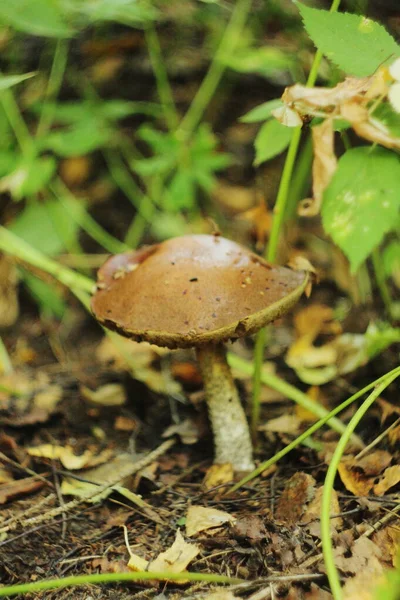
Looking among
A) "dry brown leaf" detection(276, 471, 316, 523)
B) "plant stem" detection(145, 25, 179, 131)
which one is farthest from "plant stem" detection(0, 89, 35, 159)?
"dry brown leaf" detection(276, 471, 316, 523)

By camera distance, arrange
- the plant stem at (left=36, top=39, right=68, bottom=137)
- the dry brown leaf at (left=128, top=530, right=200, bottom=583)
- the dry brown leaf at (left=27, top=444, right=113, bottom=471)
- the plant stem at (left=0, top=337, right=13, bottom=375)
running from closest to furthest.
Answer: the dry brown leaf at (left=128, top=530, right=200, bottom=583) → the dry brown leaf at (left=27, top=444, right=113, bottom=471) → the plant stem at (left=0, top=337, right=13, bottom=375) → the plant stem at (left=36, top=39, right=68, bottom=137)

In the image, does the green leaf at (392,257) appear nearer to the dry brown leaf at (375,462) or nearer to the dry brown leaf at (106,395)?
the dry brown leaf at (375,462)

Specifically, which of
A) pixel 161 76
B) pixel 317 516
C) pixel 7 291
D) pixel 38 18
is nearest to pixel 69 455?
pixel 317 516

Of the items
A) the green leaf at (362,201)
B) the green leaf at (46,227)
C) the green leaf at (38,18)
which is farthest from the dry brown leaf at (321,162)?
the green leaf at (46,227)

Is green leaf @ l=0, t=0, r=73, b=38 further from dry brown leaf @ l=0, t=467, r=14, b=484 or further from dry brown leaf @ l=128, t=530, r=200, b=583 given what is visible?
dry brown leaf @ l=128, t=530, r=200, b=583

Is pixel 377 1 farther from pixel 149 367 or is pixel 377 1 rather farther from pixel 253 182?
pixel 149 367

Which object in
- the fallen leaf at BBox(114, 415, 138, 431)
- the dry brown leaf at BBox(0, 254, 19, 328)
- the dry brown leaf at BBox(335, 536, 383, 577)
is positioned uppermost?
the dry brown leaf at BBox(335, 536, 383, 577)

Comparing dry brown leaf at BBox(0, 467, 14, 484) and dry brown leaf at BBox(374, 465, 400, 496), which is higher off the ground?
dry brown leaf at BBox(374, 465, 400, 496)
